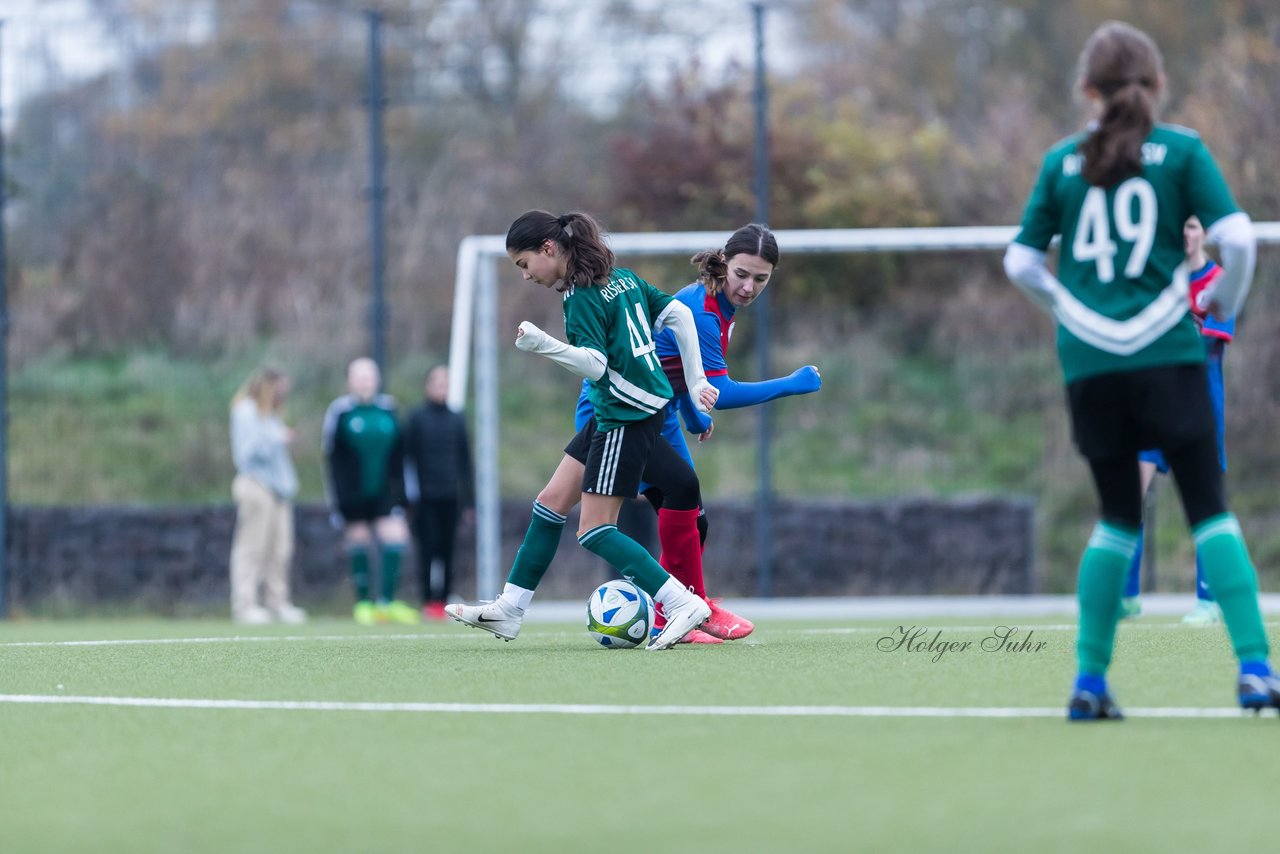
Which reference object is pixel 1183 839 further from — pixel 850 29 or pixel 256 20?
pixel 850 29

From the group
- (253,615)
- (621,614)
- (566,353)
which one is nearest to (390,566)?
(253,615)

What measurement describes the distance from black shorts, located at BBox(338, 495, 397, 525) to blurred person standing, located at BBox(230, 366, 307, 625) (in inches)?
21.1

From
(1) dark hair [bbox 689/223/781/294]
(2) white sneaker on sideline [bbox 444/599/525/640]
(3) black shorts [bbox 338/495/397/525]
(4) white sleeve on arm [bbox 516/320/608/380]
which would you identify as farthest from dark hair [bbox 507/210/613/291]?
(3) black shorts [bbox 338/495/397/525]

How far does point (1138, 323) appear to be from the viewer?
459 cm

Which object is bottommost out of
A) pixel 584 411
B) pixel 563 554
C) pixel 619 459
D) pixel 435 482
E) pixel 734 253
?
pixel 563 554

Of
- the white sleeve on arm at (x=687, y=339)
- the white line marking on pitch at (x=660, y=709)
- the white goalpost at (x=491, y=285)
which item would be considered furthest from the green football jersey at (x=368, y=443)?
the white line marking on pitch at (x=660, y=709)

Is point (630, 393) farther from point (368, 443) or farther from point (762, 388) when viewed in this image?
point (368, 443)

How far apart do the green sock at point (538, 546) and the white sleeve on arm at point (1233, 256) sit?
3.20m

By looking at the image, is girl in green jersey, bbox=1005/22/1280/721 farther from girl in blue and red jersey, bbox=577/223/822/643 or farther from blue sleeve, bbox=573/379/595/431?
blue sleeve, bbox=573/379/595/431

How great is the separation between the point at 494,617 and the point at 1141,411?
131 inches

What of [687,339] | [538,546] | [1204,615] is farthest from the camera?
[1204,615]

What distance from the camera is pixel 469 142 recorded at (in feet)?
59.5

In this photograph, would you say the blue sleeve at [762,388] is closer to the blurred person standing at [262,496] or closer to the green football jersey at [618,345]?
the green football jersey at [618,345]

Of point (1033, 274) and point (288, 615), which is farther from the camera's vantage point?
point (288, 615)
